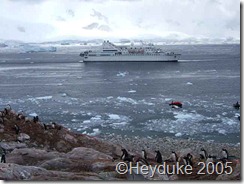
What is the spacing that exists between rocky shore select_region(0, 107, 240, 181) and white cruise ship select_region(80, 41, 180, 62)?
3732cm

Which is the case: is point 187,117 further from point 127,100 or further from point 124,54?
point 124,54

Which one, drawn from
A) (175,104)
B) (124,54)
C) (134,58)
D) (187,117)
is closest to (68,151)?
(187,117)

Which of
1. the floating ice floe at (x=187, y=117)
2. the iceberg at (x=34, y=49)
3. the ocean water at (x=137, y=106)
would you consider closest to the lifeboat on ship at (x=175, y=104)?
the ocean water at (x=137, y=106)

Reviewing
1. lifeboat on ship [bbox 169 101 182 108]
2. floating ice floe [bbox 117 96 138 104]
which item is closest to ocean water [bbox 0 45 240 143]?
floating ice floe [bbox 117 96 138 104]

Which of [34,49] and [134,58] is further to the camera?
[34,49]

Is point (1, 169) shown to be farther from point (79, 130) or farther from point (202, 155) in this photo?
point (79, 130)

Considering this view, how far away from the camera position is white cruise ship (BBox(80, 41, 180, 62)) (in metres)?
50.1

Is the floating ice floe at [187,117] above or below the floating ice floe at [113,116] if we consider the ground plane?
below

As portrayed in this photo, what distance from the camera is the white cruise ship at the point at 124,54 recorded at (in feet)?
164

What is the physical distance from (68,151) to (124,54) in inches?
1648

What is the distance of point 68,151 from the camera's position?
33.9 ft

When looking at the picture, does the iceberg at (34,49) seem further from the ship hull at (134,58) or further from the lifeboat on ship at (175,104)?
the lifeboat on ship at (175,104)

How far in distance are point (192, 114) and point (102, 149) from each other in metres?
6.74

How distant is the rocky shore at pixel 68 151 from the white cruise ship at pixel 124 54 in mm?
37325
